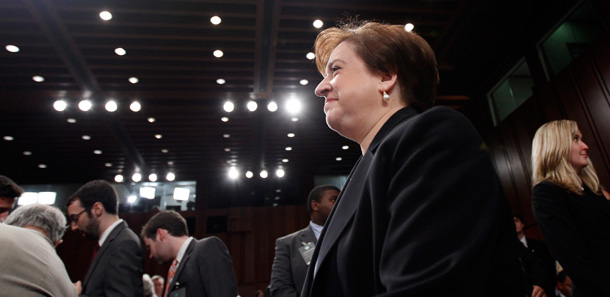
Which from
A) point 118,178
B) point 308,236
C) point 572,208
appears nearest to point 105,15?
point 308,236

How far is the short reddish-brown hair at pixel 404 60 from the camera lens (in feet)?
3.14

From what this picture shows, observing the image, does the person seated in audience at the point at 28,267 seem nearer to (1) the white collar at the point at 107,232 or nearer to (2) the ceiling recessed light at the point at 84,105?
(1) the white collar at the point at 107,232

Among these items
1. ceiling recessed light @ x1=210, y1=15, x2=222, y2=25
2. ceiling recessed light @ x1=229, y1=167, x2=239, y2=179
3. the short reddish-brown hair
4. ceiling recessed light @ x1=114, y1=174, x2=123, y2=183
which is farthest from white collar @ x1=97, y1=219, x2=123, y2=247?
ceiling recessed light @ x1=114, y1=174, x2=123, y2=183

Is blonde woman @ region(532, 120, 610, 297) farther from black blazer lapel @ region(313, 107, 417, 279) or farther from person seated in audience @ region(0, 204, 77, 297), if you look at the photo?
person seated in audience @ region(0, 204, 77, 297)

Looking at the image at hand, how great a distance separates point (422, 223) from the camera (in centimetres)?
57

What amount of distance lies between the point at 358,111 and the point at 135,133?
8.74m

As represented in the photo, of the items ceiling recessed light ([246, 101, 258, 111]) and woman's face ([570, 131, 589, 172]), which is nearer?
woman's face ([570, 131, 589, 172])

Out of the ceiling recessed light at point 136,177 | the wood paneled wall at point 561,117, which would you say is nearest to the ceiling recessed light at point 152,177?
the ceiling recessed light at point 136,177

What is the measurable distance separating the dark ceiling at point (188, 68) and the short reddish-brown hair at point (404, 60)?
2.88 m

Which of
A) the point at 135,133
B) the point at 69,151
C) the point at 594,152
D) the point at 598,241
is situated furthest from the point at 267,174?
the point at 598,241

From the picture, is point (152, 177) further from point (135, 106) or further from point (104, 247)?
point (104, 247)

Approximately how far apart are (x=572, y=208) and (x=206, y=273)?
7.15 feet

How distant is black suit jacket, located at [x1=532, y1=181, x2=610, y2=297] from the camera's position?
4.76 feet

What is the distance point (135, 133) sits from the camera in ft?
28.2
